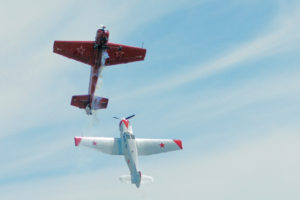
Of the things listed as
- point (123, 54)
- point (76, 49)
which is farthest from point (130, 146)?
point (76, 49)

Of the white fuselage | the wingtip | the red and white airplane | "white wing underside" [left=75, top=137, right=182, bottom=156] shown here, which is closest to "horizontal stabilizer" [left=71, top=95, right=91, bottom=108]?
Result: the red and white airplane

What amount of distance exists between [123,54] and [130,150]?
14957 mm

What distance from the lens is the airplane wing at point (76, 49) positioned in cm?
9344

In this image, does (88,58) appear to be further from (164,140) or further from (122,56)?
(164,140)

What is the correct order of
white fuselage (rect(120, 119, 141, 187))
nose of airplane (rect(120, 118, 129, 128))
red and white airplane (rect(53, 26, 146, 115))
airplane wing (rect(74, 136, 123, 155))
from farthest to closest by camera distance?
nose of airplane (rect(120, 118, 129, 128)) → airplane wing (rect(74, 136, 123, 155)) → white fuselage (rect(120, 119, 141, 187)) → red and white airplane (rect(53, 26, 146, 115))

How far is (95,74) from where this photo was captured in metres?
96.8

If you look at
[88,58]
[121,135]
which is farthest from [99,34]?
[121,135]

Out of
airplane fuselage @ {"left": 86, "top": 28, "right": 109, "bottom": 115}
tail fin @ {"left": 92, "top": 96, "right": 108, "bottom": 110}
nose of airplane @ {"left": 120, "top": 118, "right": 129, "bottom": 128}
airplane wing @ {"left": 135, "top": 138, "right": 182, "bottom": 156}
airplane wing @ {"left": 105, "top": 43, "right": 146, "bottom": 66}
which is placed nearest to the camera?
airplane fuselage @ {"left": 86, "top": 28, "right": 109, "bottom": 115}

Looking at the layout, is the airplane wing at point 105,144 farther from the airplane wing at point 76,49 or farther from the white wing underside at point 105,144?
the airplane wing at point 76,49

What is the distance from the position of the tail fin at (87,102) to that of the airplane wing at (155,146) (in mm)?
8733

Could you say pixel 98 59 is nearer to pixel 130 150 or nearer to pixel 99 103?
pixel 99 103

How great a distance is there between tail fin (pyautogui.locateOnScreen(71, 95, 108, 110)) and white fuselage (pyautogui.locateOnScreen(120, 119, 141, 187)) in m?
5.41

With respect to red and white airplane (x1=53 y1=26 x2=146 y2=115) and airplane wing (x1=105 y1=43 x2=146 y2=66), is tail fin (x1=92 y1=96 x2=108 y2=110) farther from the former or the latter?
airplane wing (x1=105 y1=43 x2=146 y2=66)

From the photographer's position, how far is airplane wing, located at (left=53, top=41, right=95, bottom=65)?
307ft
